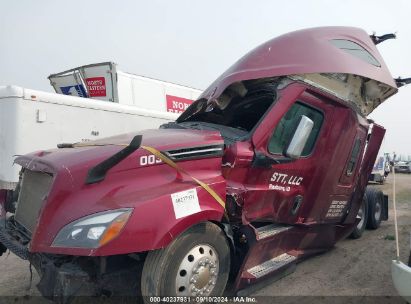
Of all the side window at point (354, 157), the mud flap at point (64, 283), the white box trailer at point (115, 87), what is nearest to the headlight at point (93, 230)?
the mud flap at point (64, 283)

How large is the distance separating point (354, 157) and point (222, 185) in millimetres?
2492

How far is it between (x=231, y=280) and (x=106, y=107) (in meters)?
5.18

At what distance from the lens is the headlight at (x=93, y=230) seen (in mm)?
3047

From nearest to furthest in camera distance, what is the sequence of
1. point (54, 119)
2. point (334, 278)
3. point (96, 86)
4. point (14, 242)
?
point (14, 242) < point (334, 278) < point (54, 119) < point (96, 86)

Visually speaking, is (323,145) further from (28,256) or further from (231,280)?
(28,256)

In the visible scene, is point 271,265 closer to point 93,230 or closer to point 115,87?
point 93,230

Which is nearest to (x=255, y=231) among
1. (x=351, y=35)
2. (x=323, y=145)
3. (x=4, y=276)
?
(x=323, y=145)

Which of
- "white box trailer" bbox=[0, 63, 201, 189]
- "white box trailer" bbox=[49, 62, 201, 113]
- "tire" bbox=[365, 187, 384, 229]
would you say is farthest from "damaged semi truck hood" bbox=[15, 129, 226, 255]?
"white box trailer" bbox=[49, 62, 201, 113]

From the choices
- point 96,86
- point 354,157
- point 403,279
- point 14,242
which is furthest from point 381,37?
point 96,86

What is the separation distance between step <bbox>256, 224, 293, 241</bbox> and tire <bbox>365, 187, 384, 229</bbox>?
357cm

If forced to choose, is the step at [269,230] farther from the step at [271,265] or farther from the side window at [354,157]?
the side window at [354,157]

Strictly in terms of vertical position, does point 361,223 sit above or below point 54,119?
below

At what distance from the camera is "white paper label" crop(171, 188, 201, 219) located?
339 centimetres

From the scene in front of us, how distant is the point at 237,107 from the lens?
17.1ft
